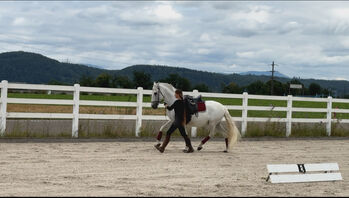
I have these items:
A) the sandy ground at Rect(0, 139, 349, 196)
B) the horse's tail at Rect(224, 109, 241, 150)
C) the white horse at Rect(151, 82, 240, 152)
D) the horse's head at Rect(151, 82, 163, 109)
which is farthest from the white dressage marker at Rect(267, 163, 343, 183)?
the horse's head at Rect(151, 82, 163, 109)

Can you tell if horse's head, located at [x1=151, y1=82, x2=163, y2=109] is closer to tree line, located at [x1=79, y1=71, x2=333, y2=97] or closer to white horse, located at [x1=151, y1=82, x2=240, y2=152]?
white horse, located at [x1=151, y1=82, x2=240, y2=152]

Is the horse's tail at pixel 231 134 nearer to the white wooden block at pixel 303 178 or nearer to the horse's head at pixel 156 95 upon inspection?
the horse's head at pixel 156 95

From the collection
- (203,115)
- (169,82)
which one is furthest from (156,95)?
(169,82)

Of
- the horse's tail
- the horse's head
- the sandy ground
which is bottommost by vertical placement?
the sandy ground

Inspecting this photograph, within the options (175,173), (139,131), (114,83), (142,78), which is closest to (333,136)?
(139,131)

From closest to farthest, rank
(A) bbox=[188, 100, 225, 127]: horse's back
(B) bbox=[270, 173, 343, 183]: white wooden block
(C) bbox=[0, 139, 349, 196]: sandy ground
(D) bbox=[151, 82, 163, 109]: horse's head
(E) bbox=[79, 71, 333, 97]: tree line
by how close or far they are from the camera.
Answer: (C) bbox=[0, 139, 349, 196]: sandy ground < (B) bbox=[270, 173, 343, 183]: white wooden block < (D) bbox=[151, 82, 163, 109]: horse's head < (A) bbox=[188, 100, 225, 127]: horse's back < (E) bbox=[79, 71, 333, 97]: tree line

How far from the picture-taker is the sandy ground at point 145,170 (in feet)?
25.2

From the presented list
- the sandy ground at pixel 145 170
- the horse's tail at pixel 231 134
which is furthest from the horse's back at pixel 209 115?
the sandy ground at pixel 145 170

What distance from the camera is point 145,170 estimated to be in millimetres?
9688

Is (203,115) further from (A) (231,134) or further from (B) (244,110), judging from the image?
(B) (244,110)

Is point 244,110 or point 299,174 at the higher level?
point 244,110

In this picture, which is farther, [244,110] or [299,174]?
[244,110]

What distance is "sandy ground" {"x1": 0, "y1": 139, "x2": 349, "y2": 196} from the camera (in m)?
7.67

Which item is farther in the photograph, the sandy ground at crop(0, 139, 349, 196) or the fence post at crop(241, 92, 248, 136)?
the fence post at crop(241, 92, 248, 136)
